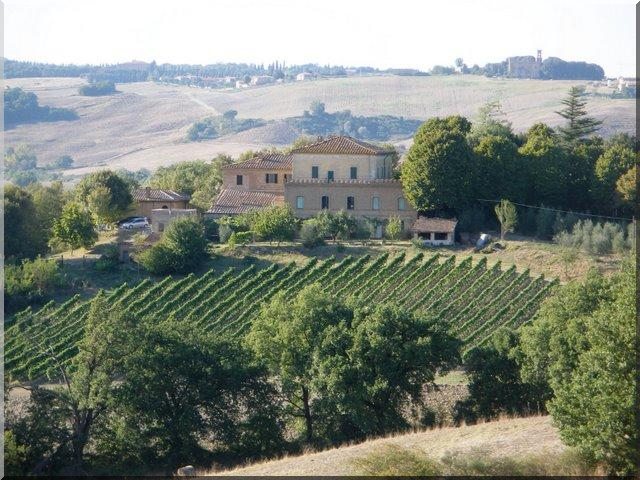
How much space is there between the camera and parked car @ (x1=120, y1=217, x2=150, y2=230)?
52812 mm

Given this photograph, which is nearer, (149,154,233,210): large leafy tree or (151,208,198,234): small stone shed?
(151,208,198,234): small stone shed

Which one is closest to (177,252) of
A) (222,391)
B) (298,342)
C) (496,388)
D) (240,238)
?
(240,238)

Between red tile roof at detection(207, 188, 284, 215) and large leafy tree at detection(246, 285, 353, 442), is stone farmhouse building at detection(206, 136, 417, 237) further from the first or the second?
large leafy tree at detection(246, 285, 353, 442)

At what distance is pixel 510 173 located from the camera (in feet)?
166

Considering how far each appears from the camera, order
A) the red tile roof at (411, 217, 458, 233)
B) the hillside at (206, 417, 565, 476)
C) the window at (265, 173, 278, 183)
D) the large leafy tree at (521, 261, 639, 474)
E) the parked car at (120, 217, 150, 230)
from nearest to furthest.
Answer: the large leafy tree at (521, 261, 639, 474)
the hillside at (206, 417, 565, 476)
the red tile roof at (411, 217, 458, 233)
the parked car at (120, 217, 150, 230)
the window at (265, 173, 278, 183)

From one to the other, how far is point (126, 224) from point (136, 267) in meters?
7.54

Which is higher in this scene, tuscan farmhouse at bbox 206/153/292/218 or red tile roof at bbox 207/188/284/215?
tuscan farmhouse at bbox 206/153/292/218

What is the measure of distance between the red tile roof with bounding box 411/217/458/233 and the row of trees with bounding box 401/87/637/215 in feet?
2.67

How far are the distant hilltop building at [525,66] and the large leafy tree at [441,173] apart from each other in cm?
13797

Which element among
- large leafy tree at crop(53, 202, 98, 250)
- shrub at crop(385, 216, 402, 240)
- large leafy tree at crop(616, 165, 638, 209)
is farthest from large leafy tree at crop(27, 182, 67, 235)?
large leafy tree at crop(616, 165, 638, 209)

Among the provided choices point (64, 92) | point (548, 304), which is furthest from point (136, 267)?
point (64, 92)

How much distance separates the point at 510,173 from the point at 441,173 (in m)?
3.25

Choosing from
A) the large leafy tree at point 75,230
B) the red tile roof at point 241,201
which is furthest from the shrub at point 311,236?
the large leafy tree at point 75,230

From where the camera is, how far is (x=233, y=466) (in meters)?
27.8
